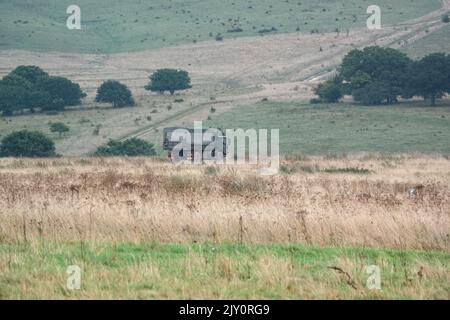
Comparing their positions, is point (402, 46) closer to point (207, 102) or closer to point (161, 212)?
point (207, 102)

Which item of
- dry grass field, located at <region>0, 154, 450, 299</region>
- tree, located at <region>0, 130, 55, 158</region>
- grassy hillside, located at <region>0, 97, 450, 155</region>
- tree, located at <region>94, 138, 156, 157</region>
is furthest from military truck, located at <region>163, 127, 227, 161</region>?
dry grass field, located at <region>0, 154, 450, 299</region>

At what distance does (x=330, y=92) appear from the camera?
87.2 meters

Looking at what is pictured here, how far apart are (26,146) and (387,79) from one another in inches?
1741

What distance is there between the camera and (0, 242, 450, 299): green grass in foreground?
32.0ft

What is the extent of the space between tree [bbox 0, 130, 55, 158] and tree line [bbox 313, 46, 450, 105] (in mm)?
37810

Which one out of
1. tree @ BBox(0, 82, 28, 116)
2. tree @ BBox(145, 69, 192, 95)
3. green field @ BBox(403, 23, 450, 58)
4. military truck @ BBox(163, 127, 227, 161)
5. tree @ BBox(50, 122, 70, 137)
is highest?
green field @ BBox(403, 23, 450, 58)

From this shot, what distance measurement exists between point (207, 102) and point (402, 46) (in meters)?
39.6

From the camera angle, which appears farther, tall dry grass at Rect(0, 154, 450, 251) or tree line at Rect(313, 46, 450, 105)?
tree line at Rect(313, 46, 450, 105)

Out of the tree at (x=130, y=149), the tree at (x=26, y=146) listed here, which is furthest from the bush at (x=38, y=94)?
the tree at (x=26, y=146)

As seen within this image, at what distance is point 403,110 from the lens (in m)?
81.1

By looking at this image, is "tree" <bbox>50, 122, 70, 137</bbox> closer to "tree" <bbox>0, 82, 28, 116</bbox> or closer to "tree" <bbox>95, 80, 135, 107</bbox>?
"tree" <bbox>0, 82, 28, 116</bbox>

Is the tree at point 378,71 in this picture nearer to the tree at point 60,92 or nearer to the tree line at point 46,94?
the tree line at point 46,94

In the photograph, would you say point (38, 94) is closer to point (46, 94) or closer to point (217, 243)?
point (46, 94)
